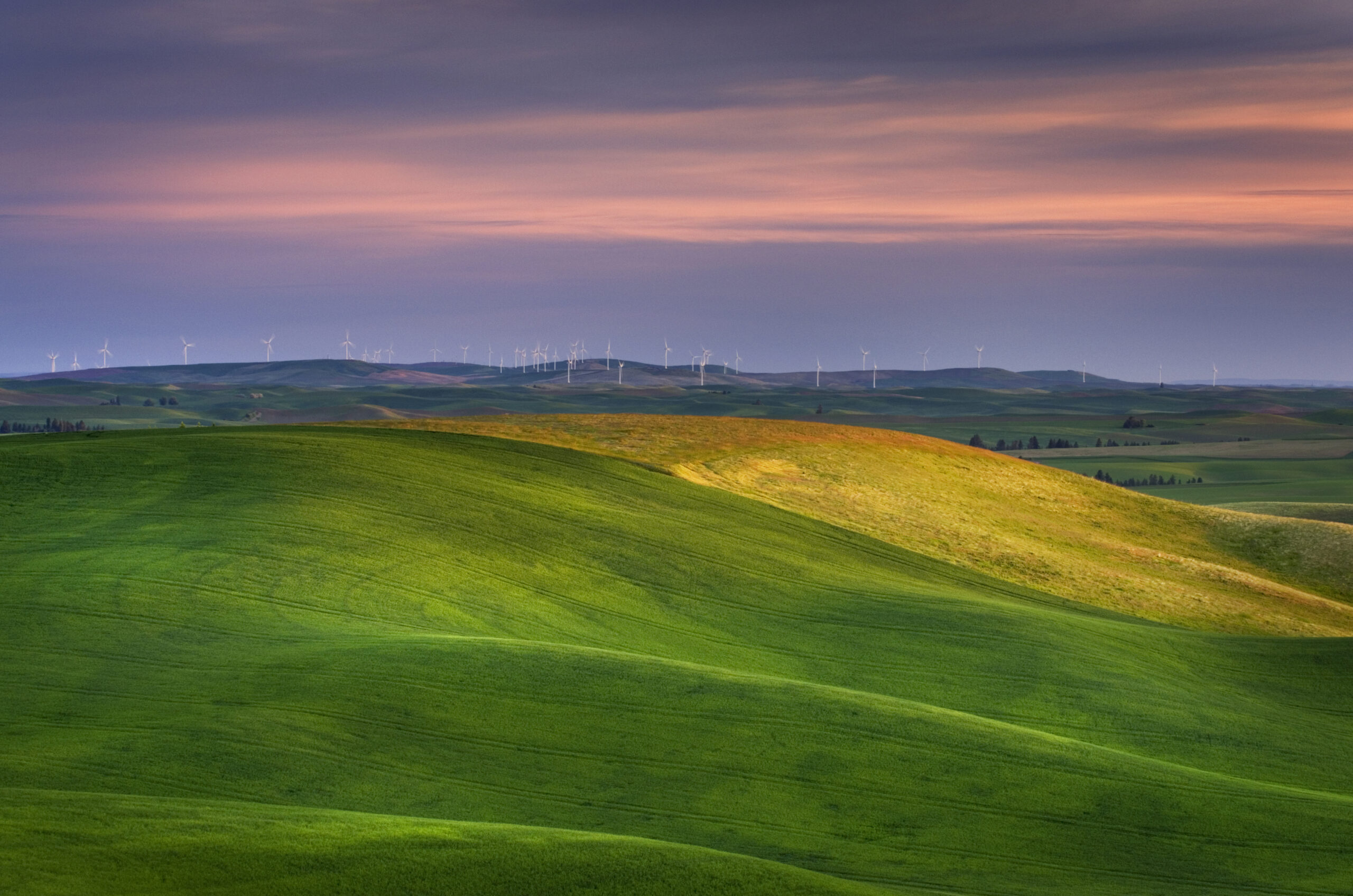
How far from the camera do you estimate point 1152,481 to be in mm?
118812

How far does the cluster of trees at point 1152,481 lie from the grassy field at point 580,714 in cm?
8674

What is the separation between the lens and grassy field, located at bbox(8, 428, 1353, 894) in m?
12.8

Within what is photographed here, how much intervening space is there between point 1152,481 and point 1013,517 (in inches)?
2980

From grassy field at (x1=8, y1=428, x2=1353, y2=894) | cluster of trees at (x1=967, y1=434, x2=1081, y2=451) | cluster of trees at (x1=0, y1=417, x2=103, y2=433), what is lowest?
cluster of trees at (x1=0, y1=417, x2=103, y2=433)

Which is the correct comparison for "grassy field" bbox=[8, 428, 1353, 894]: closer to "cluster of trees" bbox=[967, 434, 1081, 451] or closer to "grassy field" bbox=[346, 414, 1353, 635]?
"grassy field" bbox=[346, 414, 1353, 635]

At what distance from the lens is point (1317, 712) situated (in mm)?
26656

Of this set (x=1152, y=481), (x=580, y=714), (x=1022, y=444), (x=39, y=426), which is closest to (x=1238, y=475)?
(x=1152, y=481)

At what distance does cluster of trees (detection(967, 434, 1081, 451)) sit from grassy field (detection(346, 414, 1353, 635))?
359 ft

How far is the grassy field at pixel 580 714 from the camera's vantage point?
1281cm

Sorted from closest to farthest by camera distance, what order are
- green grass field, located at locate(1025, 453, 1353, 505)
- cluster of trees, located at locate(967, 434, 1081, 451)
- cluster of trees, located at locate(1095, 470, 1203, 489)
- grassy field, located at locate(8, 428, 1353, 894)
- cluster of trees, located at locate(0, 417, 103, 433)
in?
grassy field, located at locate(8, 428, 1353, 894), green grass field, located at locate(1025, 453, 1353, 505), cluster of trees, located at locate(1095, 470, 1203, 489), cluster of trees, located at locate(0, 417, 103, 433), cluster of trees, located at locate(967, 434, 1081, 451)

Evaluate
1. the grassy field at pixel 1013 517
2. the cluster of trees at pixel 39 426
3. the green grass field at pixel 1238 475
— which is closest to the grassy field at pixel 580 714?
the grassy field at pixel 1013 517

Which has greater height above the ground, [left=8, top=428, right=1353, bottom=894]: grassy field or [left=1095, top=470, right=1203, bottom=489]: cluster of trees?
[left=8, top=428, right=1353, bottom=894]: grassy field

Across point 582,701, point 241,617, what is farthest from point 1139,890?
Result: point 241,617

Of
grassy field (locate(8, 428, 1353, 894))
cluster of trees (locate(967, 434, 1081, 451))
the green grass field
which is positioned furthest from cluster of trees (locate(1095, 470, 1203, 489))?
grassy field (locate(8, 428, 1353, 894))
